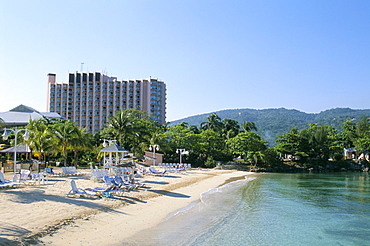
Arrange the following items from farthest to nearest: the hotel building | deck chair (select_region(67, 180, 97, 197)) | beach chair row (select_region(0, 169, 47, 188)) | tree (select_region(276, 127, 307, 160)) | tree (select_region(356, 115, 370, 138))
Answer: the hotel building → tree (select_region(356, 115, 370, 138)) → tree (select_region(276, 127, 307, 160)) → beach chair row (select_region(0, 169, 47, 188)) → deck chair (select_region(67, 180, 97, 197))

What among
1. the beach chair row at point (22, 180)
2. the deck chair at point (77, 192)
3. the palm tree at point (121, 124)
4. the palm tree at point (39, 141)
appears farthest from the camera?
the palm tree at point (121, 124)

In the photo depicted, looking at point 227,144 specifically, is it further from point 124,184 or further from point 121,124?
point 124,184

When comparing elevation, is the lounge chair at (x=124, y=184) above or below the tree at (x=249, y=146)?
below

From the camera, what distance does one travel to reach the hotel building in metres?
105

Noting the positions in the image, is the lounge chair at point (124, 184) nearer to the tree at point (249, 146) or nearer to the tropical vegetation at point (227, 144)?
the tropical vegetation at point (227, 144)

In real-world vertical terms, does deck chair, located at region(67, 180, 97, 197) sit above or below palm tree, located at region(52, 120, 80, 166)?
below

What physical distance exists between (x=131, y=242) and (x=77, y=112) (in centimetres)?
10641

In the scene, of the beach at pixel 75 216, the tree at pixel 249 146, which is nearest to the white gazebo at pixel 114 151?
the beach at pixel 75 216

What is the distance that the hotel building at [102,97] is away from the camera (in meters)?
105

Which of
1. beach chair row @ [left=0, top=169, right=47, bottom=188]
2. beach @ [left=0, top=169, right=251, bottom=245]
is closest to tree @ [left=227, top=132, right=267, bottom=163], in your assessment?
beach @ [left=0, top=169, right=251, bottom=245]

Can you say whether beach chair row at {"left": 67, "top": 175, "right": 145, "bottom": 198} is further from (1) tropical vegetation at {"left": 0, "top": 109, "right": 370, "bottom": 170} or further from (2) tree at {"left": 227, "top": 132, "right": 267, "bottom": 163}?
(2) tree at {"left": 227, "top": 132, "right": 267, "bottom": 163}

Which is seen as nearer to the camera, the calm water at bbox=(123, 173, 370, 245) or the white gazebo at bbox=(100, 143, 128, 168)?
the calm water at bbox=(123, 173, 370, 245)

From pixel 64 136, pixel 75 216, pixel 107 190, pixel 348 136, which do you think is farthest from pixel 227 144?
pixel 75 216

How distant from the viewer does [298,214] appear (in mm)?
14492
